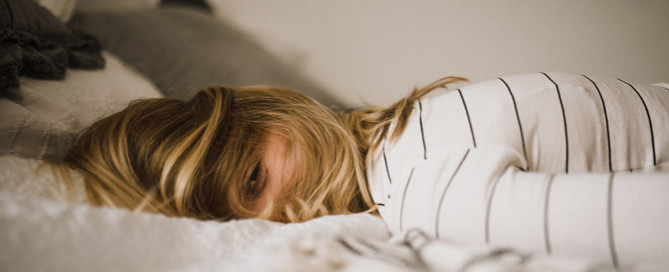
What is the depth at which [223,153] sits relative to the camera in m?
0.52

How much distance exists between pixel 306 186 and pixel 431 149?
0.21 m

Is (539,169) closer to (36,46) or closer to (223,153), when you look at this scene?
(223,153)

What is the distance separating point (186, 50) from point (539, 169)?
0.84 metres

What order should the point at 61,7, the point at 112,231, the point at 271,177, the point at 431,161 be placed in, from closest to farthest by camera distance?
1. the point at 112,231
2. the point at 431,161
3. the point at 271,177
4. the point at 61,7

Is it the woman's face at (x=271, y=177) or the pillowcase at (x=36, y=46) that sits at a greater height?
the pillowcase at (x=36, y=46)

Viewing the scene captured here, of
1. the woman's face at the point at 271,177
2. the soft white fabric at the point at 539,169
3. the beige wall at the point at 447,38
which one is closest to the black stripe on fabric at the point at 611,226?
the soft white fabric at the point at 539,169

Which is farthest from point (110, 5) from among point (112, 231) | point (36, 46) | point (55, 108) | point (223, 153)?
point (112, 231)

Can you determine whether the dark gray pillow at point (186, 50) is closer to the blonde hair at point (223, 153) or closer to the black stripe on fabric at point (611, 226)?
the blonde hair at point (223, 153)

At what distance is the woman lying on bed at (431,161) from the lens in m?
0.34

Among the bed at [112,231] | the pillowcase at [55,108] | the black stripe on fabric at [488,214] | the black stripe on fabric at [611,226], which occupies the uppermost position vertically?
the black stripe on fabric at [611,226]

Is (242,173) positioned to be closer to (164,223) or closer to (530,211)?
(164,223)

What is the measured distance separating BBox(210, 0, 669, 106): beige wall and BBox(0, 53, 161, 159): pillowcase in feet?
1.24

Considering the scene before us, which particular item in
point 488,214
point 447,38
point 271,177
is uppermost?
point 447,38

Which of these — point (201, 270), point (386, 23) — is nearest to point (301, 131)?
point (201, 270)
